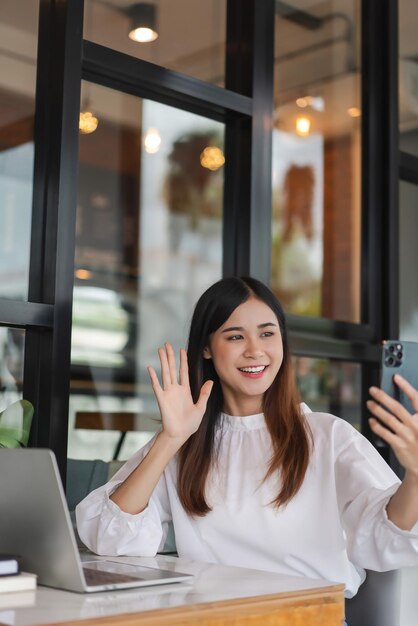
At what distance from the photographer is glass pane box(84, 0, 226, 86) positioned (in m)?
2.92

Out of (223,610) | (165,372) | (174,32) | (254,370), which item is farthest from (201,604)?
(174,32)

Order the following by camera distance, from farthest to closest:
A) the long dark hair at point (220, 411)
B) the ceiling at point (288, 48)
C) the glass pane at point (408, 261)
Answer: the glass pane at point (408, 261), the ceiling at point (288, 48), the long dark hair at point (220, 411)

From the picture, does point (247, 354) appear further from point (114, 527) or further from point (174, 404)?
point (114, 527)

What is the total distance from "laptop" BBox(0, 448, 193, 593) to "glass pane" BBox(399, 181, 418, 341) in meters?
2.20

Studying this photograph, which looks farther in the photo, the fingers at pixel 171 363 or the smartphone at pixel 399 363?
the fingers at pixel 171 363

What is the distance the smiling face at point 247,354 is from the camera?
7.17 feet

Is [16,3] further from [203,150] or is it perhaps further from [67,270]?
[203,150]

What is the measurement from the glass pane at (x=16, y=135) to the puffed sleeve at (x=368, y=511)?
3.18 feet

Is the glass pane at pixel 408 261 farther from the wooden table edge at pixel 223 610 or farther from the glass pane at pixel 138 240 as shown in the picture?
the glass pane at pixel 138 240

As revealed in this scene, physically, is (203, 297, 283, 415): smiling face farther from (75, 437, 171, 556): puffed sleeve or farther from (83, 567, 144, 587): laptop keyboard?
(83, 567, 144, 587): laptop keyboard

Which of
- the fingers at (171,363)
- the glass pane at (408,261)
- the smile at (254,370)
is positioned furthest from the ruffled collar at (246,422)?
the glass pane at (408,261)

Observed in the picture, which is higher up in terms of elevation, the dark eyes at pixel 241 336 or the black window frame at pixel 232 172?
the black window frame at pixel 232 172

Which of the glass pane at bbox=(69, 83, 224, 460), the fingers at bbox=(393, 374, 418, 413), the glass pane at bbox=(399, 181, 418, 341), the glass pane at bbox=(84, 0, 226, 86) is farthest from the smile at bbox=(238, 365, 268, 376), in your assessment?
the glass pane at bbox=(69, 83, 224, 460)

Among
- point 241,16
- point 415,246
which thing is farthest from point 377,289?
point 241,16
